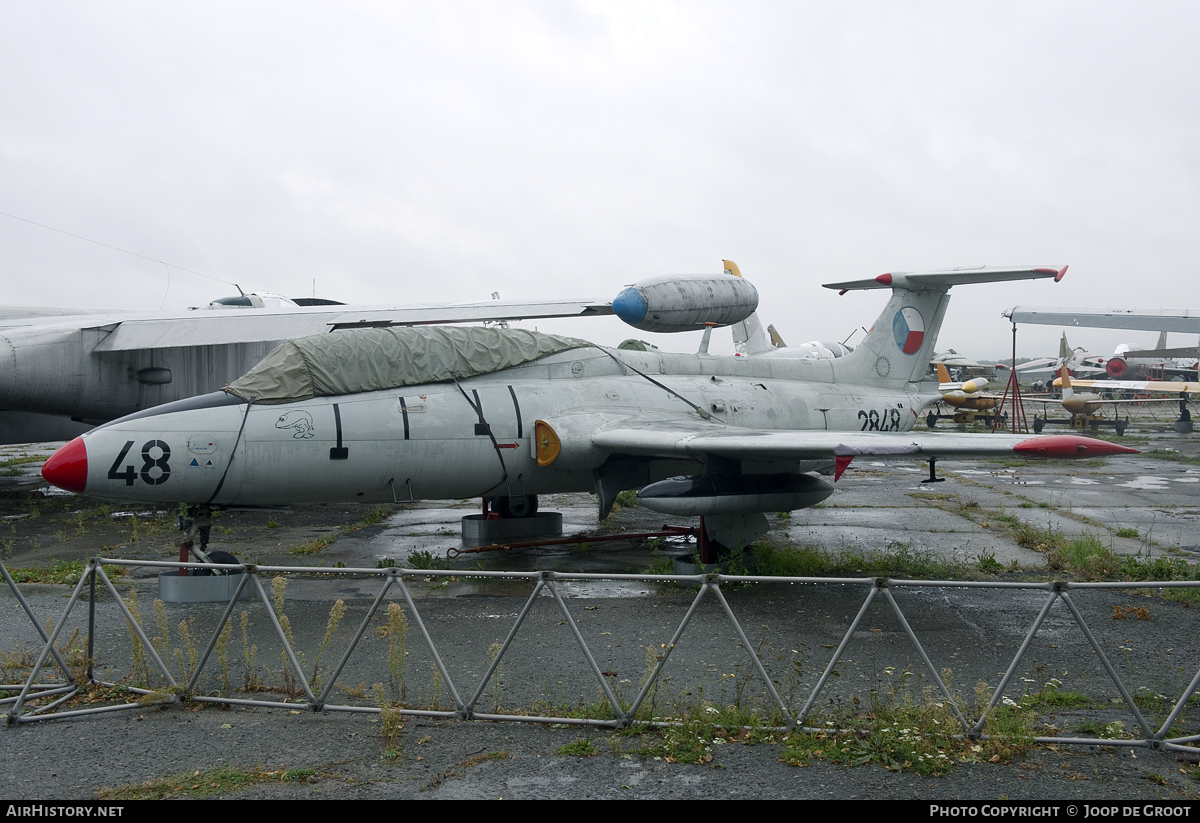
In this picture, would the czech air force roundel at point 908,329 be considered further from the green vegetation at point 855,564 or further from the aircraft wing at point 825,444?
the aircraft wing at point 825,444

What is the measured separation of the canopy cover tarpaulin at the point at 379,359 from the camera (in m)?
9.55

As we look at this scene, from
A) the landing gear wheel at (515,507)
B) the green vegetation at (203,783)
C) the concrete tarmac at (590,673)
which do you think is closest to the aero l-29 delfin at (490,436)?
the concrete tarmac at (590,673)

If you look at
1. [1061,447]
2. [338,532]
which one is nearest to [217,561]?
[338,532]

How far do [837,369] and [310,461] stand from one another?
8789 millimetres

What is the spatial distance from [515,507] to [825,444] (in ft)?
19.1

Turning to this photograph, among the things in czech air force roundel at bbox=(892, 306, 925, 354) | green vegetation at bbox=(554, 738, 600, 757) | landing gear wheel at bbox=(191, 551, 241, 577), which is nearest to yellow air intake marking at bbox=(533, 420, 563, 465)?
landing gear wheel at bbox=(191, 551, 241, 577)

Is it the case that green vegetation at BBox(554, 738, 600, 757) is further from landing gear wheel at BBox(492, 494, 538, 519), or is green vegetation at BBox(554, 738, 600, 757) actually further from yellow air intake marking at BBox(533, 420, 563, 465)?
landing gear wheel at BBox(492, 494, 538, 519)

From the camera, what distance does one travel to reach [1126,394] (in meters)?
50.8

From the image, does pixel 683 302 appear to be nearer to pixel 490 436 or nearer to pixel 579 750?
pixel 490 436

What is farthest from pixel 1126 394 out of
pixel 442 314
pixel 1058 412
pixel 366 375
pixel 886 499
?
pixel 366 375

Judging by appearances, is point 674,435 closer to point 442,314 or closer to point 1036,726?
point 1036,726

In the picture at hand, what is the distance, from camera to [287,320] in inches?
606

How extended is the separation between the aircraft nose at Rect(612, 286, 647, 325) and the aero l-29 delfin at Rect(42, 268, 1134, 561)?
3 centimetres

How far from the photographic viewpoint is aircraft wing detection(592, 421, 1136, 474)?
308 inches
